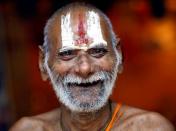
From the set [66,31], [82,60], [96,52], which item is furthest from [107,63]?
[66,31]

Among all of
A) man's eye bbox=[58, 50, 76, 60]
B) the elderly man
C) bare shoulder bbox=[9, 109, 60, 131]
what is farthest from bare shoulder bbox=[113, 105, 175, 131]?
man's eye bbox=[58, 50, 76, 60]

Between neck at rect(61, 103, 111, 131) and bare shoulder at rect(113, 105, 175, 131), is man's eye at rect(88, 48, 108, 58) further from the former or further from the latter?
bare shoulder at rect(113, 105, 175, 131)

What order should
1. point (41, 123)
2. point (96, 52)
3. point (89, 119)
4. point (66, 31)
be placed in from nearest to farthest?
point (96, 52) → point (66, 31) → point (89, 119) → point (41, 123)

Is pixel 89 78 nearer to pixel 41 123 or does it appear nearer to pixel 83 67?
pixel 83 67

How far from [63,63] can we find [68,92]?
0.67 feet

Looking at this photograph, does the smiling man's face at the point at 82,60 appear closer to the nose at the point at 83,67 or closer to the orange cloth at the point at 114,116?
the nose at the point at 83,67

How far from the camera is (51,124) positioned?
589 cm

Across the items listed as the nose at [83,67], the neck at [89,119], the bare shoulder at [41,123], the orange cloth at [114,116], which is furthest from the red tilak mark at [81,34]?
the bare shoulder at [41,123]

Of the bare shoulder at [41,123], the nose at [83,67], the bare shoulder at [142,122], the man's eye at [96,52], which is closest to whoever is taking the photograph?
the nose at [83,67]

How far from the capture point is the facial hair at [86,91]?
5348 millimetres

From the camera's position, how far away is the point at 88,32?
5.50m

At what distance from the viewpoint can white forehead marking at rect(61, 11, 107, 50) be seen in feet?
17.9

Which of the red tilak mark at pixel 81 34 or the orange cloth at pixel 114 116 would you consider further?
the orange cloth at pixel 114 116

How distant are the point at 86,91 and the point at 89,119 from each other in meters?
0.35
